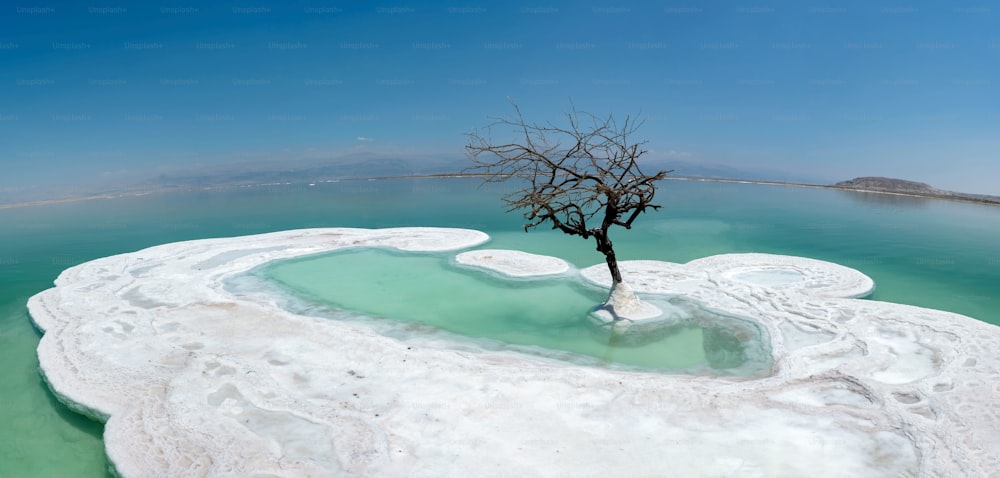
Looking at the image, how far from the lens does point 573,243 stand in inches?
618

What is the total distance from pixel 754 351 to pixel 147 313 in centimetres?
986

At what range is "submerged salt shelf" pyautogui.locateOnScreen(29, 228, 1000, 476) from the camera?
4.28m

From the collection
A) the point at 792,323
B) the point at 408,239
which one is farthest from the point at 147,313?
the point at 792,323

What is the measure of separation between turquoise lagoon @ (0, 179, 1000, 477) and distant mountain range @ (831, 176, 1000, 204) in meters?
1.84

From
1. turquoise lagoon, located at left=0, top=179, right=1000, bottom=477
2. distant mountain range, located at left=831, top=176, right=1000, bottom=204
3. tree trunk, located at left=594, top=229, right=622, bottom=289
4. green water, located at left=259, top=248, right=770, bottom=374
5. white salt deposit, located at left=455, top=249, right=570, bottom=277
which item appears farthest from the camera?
distant mountain range, located at left=831, top=176, right=1000, bottom=204

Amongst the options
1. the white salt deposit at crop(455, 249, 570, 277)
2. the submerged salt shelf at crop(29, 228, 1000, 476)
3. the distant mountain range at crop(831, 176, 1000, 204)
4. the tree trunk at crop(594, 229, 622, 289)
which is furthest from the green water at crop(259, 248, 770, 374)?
the distant mountain range at crop(831, 176, 1000, 204)

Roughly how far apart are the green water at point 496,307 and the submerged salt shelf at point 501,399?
63cm

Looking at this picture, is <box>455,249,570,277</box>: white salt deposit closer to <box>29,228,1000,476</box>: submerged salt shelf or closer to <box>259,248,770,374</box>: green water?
<box>259,248,770,374</box>: green water

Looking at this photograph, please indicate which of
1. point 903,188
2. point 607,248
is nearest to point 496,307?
point 607,248

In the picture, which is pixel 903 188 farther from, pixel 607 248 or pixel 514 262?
pixel 607 248

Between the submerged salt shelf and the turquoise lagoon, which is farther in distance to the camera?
the turquoise lagoon

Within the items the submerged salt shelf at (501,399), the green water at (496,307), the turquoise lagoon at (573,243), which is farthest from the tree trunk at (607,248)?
the submerged salt shelf at (501,399)

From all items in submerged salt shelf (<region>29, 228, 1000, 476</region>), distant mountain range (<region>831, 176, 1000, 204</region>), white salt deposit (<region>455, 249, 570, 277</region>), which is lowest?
submerged salt shelf (<region>29, 228, 1000, 476</region>)

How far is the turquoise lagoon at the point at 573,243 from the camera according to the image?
554cm
